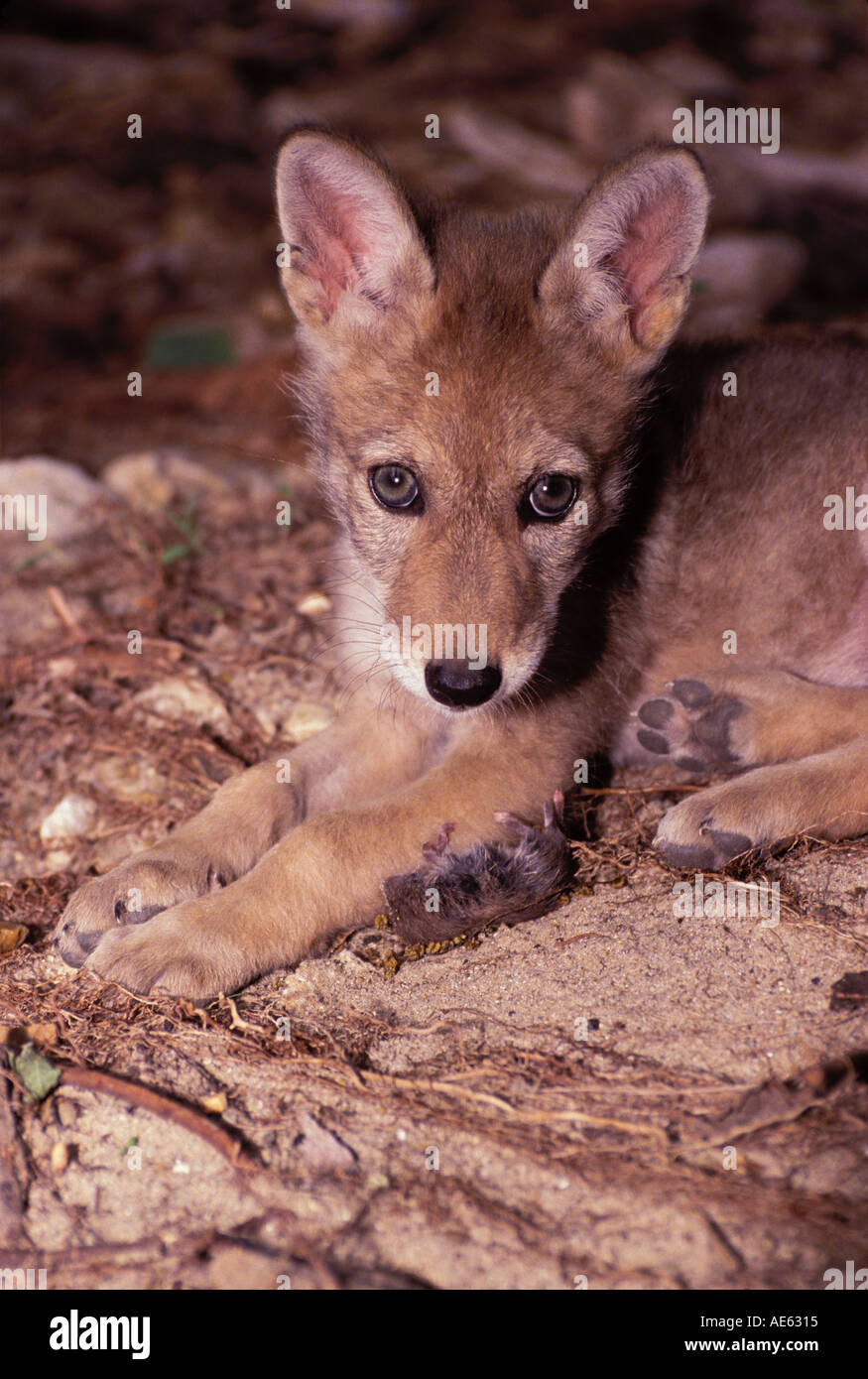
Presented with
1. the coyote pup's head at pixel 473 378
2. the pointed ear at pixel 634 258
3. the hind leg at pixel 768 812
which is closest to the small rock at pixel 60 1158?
the coyote pup's head at pixel 473 378

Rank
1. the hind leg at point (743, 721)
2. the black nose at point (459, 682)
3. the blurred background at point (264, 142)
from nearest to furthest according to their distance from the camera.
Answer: the black nose at point (459, 682) < the hind leg at point (743, 721) < the blurred background at point (264, 142)

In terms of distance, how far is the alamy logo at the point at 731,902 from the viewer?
8.63ft

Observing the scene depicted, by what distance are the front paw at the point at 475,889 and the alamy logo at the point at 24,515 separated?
2.81 meters

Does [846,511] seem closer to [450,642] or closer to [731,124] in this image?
[450,642]

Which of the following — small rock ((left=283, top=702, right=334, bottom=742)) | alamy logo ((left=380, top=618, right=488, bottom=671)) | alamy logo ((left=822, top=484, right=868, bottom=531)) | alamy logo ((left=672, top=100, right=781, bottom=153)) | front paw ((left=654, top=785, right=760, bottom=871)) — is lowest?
front paw ((left=654, top=785, right=760, bottom=871))

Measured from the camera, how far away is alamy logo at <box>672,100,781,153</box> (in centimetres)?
599

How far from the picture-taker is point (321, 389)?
3.06m

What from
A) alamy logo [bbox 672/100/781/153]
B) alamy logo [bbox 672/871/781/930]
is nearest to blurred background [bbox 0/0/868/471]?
alamy logo [bbox 672/100/781/153]

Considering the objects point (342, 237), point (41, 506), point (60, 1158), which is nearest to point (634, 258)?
point (342, 237)

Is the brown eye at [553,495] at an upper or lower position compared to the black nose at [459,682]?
upper

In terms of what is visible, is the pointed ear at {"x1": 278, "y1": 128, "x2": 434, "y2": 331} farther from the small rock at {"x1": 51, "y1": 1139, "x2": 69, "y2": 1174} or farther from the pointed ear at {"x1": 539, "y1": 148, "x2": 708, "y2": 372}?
the small rock at {"x1": 51, "y1": 1139, "x2": 69, "y2": 1174}
